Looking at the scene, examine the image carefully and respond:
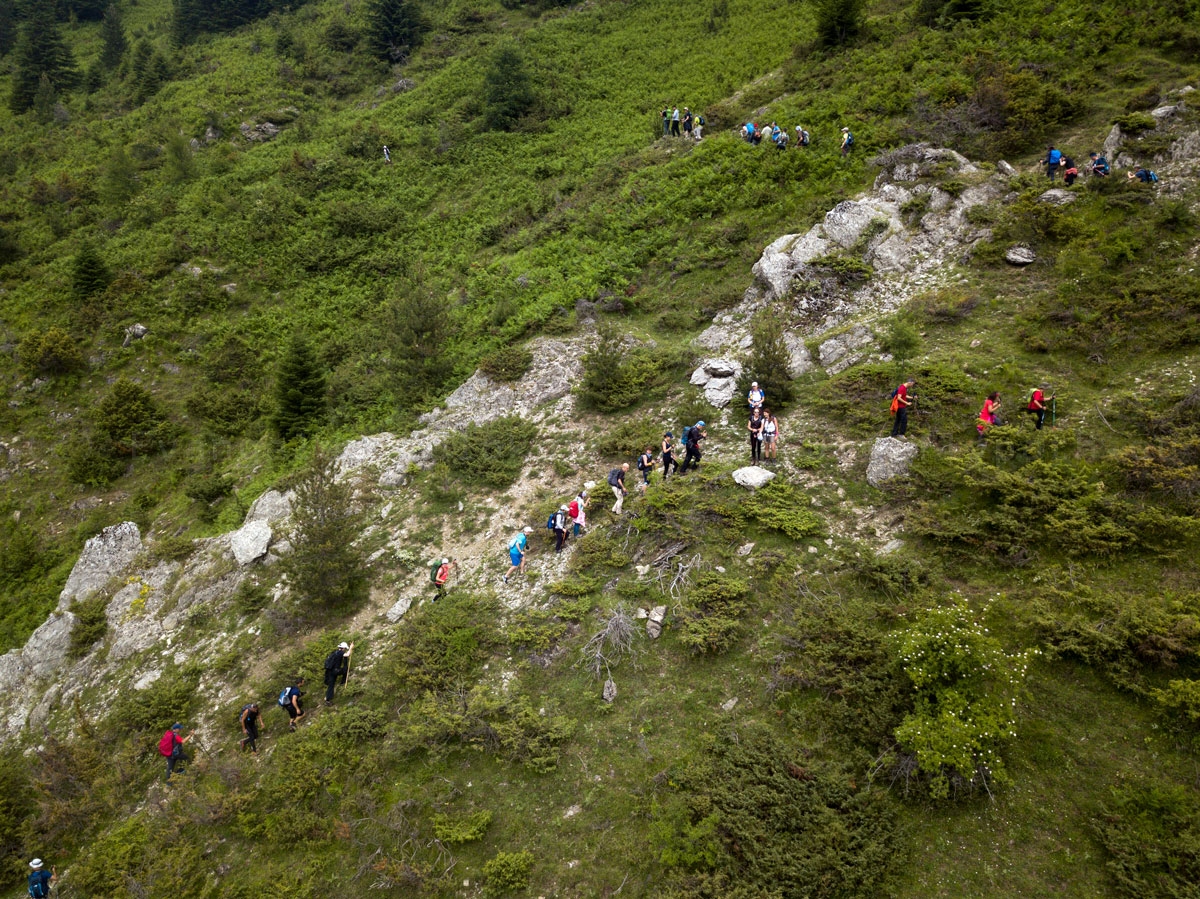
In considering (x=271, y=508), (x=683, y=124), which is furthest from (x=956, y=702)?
(x=683, y=124)

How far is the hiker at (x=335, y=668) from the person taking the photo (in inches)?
508

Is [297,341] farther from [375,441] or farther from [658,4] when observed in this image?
[658,4]

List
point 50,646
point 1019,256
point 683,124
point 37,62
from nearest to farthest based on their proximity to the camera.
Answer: point 1019,256
point 50,646
point 683,124
point 37,62

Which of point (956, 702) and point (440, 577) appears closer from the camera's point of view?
point (956, 702)

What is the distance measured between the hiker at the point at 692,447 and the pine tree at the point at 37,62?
6668 centimetres

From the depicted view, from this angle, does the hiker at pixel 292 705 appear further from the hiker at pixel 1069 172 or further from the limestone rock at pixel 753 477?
the hiker at pixel 1069 172

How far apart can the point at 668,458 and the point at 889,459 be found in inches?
Answer: 206

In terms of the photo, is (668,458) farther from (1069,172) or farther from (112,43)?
(112,43)

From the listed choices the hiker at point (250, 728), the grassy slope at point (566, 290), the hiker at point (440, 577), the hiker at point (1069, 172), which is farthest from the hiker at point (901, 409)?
the hiker at point (250, 728)

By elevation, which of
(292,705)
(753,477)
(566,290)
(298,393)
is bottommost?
(292,705)

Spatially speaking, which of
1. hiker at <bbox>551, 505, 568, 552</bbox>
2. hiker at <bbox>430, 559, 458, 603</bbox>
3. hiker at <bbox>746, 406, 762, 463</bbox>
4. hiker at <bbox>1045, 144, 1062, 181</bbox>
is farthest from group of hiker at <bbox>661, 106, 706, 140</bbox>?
hiker at <bbox>430, 559, 458, 603</bbox>

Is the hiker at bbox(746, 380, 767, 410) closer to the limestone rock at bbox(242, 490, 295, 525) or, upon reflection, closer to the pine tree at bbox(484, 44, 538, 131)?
the limestone rock at bbox(242, 490, 295, 525)

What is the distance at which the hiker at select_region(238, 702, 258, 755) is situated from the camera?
12516mm

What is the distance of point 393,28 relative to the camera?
4934cm
